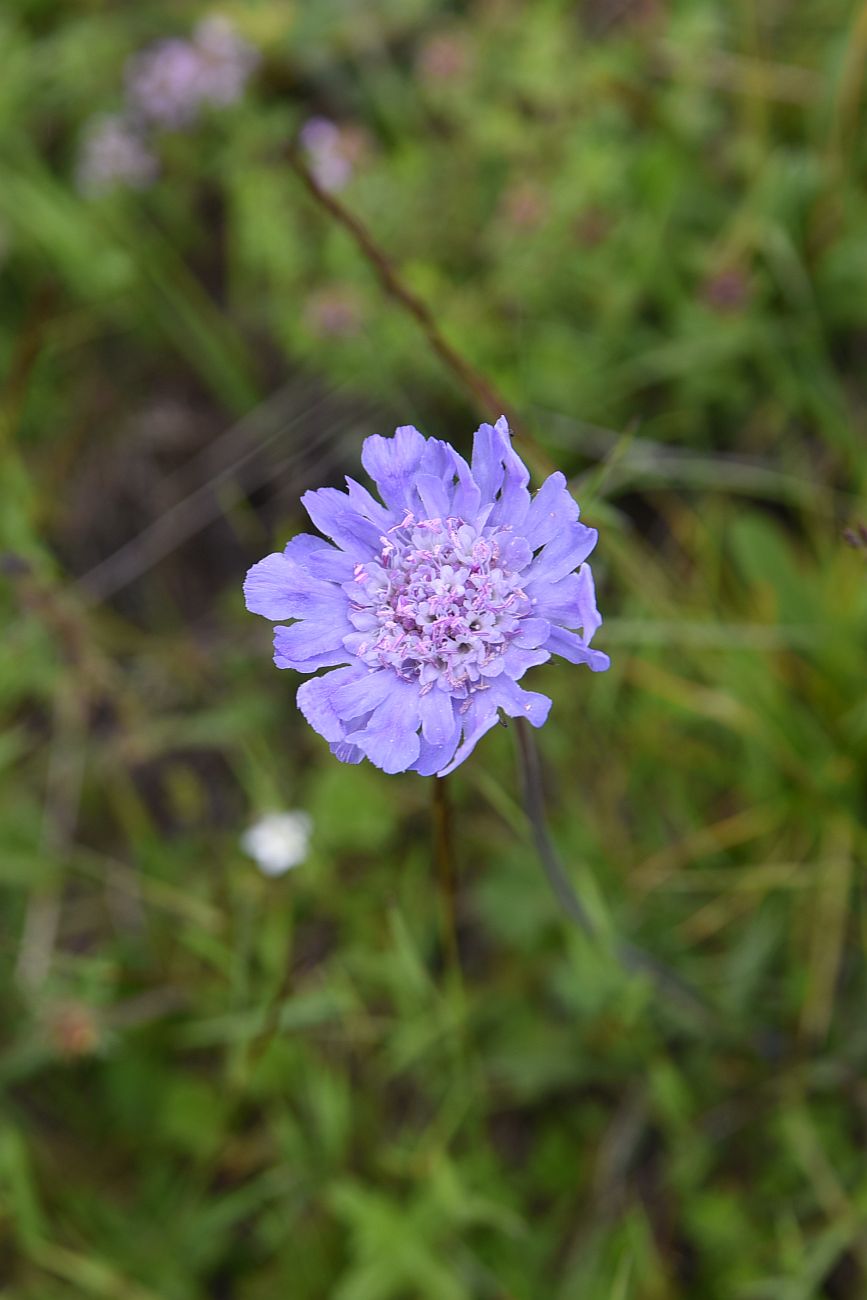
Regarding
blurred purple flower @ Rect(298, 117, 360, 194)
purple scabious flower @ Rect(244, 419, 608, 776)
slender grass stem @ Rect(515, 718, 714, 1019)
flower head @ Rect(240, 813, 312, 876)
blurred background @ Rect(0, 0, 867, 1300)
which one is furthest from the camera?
blurred purple flower @ Rect(298, 117, 360, 194)

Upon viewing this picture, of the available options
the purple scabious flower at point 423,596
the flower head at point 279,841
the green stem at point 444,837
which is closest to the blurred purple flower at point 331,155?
the flower head at point 279,841

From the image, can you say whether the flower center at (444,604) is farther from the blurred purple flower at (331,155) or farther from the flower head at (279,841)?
the blurred purple flower at (331,155)

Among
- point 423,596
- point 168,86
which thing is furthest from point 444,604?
point 168,86

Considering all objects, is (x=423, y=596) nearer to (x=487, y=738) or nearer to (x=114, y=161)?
(x=487, y=738)

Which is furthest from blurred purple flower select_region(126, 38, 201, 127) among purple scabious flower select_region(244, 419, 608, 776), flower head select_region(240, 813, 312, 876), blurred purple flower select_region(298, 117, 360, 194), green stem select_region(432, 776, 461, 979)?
green stem select_region(432, 776, 461, 979)

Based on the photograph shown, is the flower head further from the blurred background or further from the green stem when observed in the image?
the green stem

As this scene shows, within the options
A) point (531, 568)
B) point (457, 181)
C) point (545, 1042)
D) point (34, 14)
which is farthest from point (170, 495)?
point (531, 568)

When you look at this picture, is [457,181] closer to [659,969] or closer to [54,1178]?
[659,969]
